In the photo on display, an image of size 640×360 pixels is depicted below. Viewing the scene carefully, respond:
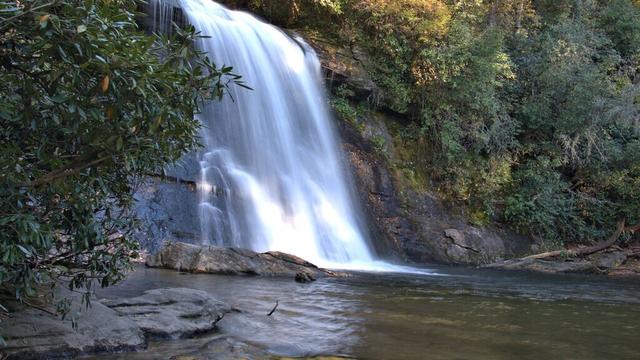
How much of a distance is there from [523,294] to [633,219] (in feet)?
41.0

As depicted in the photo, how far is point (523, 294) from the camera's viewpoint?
9.09 m

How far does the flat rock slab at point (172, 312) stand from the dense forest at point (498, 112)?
11.9 m

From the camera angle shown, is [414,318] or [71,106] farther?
[414,318]

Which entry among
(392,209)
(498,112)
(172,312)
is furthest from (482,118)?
(172,312)

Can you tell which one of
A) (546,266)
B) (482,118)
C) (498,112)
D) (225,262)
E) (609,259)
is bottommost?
(225,262)

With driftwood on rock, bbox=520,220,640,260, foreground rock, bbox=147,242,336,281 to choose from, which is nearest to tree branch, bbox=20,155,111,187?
foreground rock, bbox=147,242,336,281

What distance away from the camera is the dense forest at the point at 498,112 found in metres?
17.5

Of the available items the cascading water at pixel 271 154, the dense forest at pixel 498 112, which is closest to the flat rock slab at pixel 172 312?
the cascading water at pixel 271 154

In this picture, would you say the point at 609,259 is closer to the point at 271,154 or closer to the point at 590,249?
the point at 590,249

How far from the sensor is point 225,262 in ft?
30.3

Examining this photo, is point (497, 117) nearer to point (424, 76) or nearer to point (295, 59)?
A: point (424, 76)

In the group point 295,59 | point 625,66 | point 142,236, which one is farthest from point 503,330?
point 625,66

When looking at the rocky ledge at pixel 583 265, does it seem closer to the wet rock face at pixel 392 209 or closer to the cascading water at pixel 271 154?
the wet rock face at pixel 392 209

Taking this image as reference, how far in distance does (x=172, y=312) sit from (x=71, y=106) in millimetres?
2808
